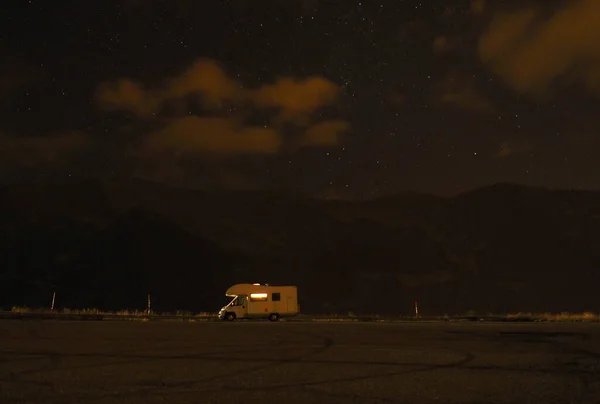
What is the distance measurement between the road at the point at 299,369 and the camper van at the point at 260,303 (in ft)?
52.6

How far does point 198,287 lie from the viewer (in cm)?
7569

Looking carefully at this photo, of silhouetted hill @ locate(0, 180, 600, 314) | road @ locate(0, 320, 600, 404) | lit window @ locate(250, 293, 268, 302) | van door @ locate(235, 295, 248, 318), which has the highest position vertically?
silhouetted hill @ locate(0, 180, 600, 314)

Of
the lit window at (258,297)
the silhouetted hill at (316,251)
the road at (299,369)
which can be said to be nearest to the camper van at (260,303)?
the lit window at (258,297)

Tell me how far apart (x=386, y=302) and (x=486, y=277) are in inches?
615

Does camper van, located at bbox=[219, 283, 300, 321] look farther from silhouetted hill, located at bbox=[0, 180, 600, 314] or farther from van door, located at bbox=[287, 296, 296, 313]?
silhouetted hill, located at bbox=[0, 180, 600, 314]

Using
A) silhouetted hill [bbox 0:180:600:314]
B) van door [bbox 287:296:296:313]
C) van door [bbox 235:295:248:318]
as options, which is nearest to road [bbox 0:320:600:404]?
van door [bbox 235:295:248:318]

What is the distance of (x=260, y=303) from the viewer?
40.0 metres

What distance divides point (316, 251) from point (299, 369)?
7709cm

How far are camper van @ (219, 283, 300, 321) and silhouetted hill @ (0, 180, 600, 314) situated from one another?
29.6m

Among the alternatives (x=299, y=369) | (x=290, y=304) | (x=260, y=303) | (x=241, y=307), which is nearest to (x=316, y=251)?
(x=290, y=304)

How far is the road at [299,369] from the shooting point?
10.9 m

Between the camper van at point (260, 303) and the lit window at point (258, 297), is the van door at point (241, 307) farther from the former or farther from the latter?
the lit window at point (258, 297)

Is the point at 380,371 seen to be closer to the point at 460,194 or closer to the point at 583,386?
the point at 583,386

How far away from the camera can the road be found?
1086cm
